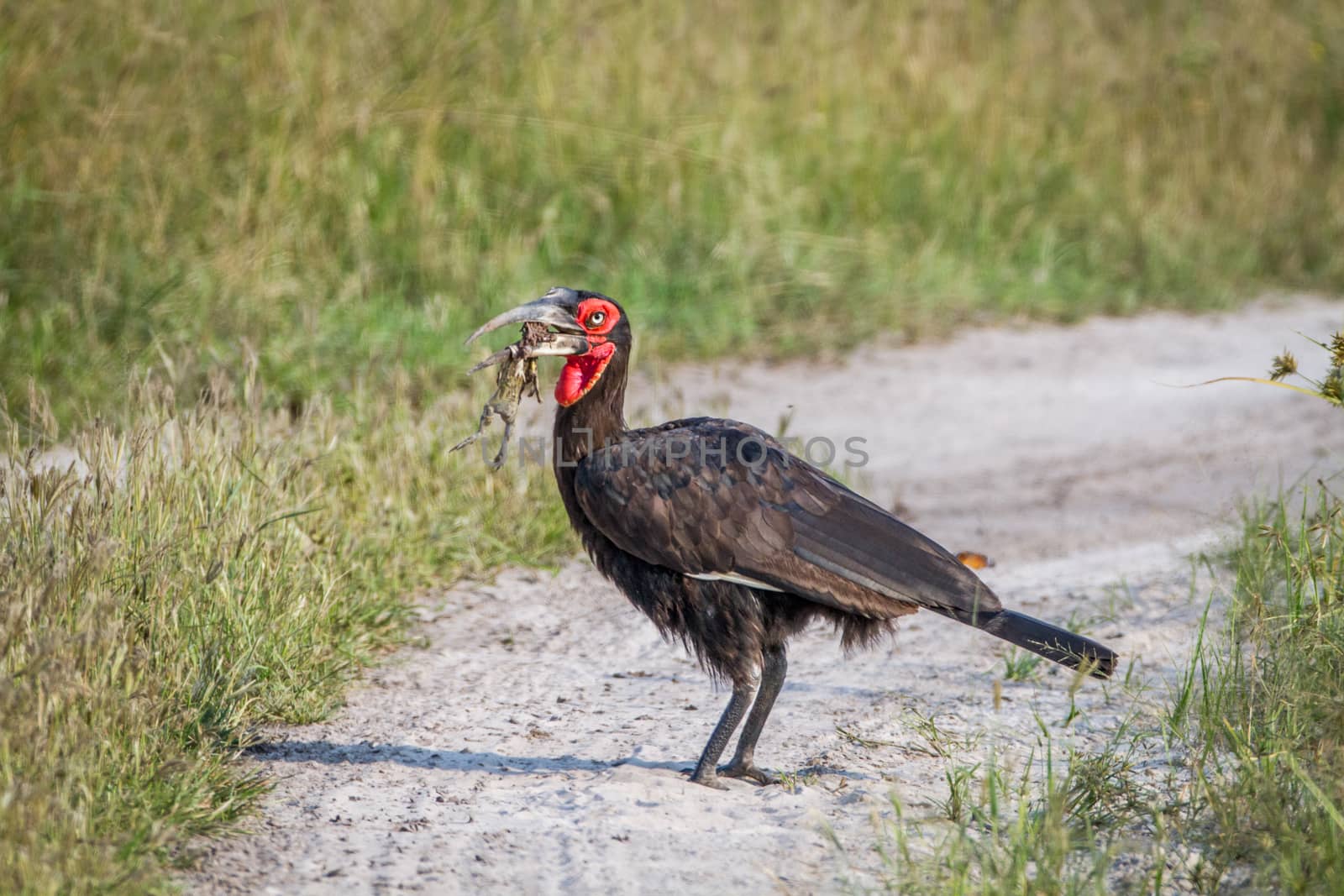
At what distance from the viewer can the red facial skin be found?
3.89 metres

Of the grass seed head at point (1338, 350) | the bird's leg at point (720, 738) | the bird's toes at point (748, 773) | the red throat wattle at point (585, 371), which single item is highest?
the grass seed head at point (1338, 350)

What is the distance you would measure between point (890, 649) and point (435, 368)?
2.77 metres

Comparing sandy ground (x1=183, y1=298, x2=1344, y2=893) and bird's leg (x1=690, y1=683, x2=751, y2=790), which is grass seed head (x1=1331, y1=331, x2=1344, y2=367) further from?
bird's leg (x1=690, y1=683, x2=751, y2=790)

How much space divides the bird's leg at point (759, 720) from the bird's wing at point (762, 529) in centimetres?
25

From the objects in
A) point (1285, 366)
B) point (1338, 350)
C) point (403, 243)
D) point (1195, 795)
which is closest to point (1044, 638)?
point (1195, 795)

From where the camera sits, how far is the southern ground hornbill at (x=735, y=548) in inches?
141

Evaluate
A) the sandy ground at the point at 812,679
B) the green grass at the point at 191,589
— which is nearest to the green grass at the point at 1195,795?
the sandy ground at the point at 812,679

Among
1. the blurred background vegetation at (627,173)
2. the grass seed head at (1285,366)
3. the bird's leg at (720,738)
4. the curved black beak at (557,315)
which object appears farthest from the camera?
the blurred background vegetation at (627,173)

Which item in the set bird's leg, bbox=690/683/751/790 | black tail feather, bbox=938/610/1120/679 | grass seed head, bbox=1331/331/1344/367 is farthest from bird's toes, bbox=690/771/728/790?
grass seed head, bbox=1331/331/1344/367

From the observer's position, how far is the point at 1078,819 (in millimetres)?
3201

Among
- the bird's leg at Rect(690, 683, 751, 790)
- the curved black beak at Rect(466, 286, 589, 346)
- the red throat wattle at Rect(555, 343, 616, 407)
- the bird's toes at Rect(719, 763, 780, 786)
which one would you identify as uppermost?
the curved black beak at Rect(466, 286, 589, 346)

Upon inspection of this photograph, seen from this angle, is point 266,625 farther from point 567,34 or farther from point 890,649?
point 567,34

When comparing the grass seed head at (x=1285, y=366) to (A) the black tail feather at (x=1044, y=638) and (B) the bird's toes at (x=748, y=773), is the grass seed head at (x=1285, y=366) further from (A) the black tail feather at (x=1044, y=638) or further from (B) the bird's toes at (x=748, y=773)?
(B) the bird's toes at (x=748, y=773)

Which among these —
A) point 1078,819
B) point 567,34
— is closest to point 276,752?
point 1078,819
